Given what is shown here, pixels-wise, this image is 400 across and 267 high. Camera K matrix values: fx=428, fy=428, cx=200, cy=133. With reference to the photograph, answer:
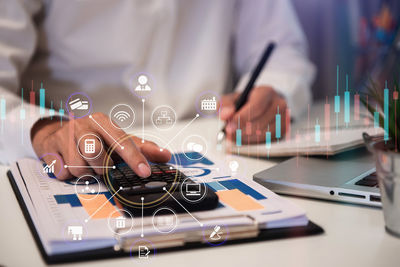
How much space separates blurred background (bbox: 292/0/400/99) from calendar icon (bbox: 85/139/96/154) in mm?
993

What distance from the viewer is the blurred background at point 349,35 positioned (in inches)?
49.9

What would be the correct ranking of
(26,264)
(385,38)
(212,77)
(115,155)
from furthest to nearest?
(385,38) < (212,77) < (115,155) < (26,264)

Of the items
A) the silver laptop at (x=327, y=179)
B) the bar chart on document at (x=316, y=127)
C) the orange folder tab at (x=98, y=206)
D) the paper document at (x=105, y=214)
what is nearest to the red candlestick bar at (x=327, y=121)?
the bar chart on document at (x=316, y=127)

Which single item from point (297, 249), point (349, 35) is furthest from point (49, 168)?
point (349, 35)

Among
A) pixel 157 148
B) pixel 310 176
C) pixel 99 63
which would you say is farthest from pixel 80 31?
pixel 310 176

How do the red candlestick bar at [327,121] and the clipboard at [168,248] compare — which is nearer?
the clipboard at [168,248]

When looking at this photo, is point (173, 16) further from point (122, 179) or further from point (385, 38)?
point (385, 38)

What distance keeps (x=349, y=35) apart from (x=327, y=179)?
0.98 meters

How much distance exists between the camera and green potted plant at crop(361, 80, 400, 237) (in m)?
0.31

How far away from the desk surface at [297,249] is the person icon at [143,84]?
1.51ft

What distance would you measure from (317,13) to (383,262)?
Answer: 1.12 meters

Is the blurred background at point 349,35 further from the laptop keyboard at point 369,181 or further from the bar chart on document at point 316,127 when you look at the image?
the laptop keyboard at point 369,181

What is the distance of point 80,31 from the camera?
2.63 feet
